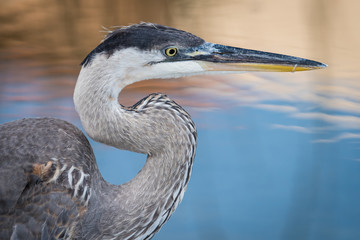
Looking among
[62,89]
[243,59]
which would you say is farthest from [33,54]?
[243,59]

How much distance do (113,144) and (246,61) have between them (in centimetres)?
50

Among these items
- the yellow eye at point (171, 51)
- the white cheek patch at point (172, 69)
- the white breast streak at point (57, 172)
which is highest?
the yellow eye at point (171, 51)

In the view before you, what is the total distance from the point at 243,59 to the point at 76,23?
2.21 metres

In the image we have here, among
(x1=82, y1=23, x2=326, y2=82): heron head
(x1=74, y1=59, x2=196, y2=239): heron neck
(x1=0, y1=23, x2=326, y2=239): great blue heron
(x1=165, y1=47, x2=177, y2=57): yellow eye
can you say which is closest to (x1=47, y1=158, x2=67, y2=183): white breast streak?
(x1=0, y1=23, x2=326, y2=239): great blue heron

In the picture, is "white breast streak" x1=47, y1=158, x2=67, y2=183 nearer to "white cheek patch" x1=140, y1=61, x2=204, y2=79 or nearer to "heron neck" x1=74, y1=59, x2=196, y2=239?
"heron neck" x1=74, y1=59, x2=196, y2=239

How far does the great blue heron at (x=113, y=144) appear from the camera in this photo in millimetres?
1410

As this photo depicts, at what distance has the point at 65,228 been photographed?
4.73 feet

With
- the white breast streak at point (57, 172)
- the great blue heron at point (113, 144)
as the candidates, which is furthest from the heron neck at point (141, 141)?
the white breast streak at point (57, 172)

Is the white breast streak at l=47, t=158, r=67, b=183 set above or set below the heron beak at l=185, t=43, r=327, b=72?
below

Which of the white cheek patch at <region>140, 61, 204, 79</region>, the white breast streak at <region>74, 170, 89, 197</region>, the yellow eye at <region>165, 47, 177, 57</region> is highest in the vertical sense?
the yellow eye at <region>165, 47, 177, 57</region>

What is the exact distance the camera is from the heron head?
140 centimetres

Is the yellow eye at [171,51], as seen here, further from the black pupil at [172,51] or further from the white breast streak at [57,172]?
the white breast streak at [57,172]

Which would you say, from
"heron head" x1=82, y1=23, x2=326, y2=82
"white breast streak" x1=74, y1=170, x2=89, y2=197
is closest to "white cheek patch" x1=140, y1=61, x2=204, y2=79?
"heron head" x1=82, y1=23, x2=326, y2=82

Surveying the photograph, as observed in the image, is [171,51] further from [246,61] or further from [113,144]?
[113,144]
